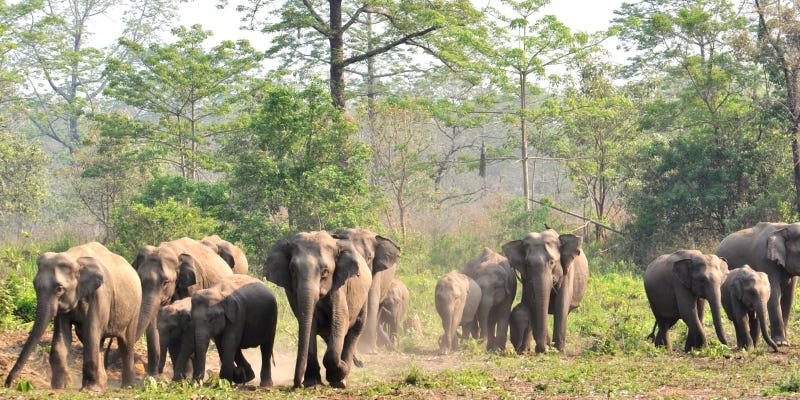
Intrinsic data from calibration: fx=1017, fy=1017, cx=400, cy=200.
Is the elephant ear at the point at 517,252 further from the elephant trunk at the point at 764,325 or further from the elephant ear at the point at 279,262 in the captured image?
the elephant ear at the point at 279,262

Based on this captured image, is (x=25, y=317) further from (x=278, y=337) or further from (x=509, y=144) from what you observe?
(x=509, y=144)

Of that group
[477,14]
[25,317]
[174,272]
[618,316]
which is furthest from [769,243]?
[477,14]

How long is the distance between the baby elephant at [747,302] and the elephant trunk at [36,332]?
9848 mm

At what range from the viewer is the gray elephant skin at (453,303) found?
17.4 meters

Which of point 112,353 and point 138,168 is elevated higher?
point 138,168

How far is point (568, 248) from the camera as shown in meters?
17.1

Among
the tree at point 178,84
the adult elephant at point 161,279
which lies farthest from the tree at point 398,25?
the adult elephant at point 161,279

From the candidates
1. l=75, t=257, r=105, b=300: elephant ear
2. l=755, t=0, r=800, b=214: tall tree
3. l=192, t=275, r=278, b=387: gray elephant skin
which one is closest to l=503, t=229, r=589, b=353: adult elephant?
l=192, t=275, r=278, b=387: gray elephant skin

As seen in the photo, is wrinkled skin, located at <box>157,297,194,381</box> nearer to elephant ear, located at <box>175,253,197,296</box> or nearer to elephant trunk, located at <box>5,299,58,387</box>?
elephant ear, located at <box>175,253,197,296</box>

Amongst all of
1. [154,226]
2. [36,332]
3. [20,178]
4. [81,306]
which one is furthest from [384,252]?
[20,178]

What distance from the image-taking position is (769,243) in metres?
17.3

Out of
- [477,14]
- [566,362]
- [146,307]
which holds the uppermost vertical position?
[477,14]

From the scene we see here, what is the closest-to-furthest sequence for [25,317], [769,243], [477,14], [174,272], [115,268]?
[115,268] → [174,272] → [25,317] → [769,243] → [477,14]

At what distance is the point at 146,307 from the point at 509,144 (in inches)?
1089
